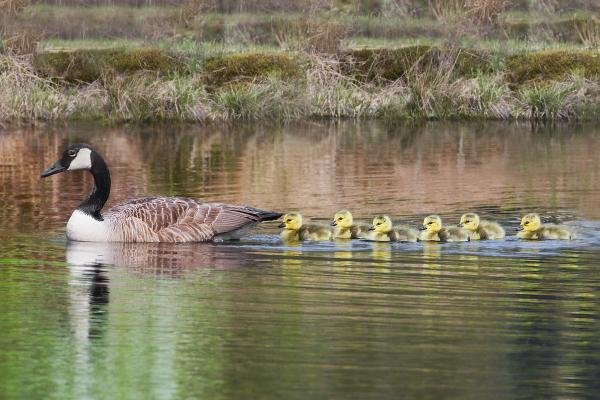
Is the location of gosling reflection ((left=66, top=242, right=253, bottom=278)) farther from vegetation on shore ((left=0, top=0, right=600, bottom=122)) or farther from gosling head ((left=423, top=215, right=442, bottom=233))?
vegetation on shore ((left=0, top=0, right=600, bottom=122))

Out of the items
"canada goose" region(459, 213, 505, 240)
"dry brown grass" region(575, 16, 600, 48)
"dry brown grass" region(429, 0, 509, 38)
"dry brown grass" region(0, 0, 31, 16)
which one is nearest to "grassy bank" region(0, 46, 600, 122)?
"dry brown grass" region(429, 0, 509, 38)

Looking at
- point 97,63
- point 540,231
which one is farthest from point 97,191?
point 97,63

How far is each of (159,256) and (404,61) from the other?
22796mm

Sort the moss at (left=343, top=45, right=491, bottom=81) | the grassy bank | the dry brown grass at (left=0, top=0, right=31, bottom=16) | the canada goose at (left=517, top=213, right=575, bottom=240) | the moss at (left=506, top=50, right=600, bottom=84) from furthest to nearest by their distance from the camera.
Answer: the dry brown grass at (left=0, top=0, right=31, bottom=16)
the moss at (left=343, top=45, right=491, bottom=81)
the moss at (left=506, top=50, right=600, bottom=84)
the grassy bank
the canada goose at (left=517, top=213, right=575, bottom=240)

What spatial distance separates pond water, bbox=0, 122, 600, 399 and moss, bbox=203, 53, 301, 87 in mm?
10798

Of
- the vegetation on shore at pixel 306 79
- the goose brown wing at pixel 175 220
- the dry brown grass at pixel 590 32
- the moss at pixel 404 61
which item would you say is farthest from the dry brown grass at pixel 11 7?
the goose brown wing at pixel 175 220

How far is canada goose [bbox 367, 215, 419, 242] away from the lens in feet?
62.1

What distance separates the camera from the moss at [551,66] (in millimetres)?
38984

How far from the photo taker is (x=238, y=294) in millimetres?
15266

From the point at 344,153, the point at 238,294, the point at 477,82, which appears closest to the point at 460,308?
the point at 238,294

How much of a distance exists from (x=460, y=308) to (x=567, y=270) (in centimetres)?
267

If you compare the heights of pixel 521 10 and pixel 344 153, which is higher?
pixel 521 10

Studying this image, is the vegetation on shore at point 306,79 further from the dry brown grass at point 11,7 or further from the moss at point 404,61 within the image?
the dry brown grass at point 11,7

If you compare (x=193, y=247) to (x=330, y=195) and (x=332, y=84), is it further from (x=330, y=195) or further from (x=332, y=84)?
(x=332, y=84)
